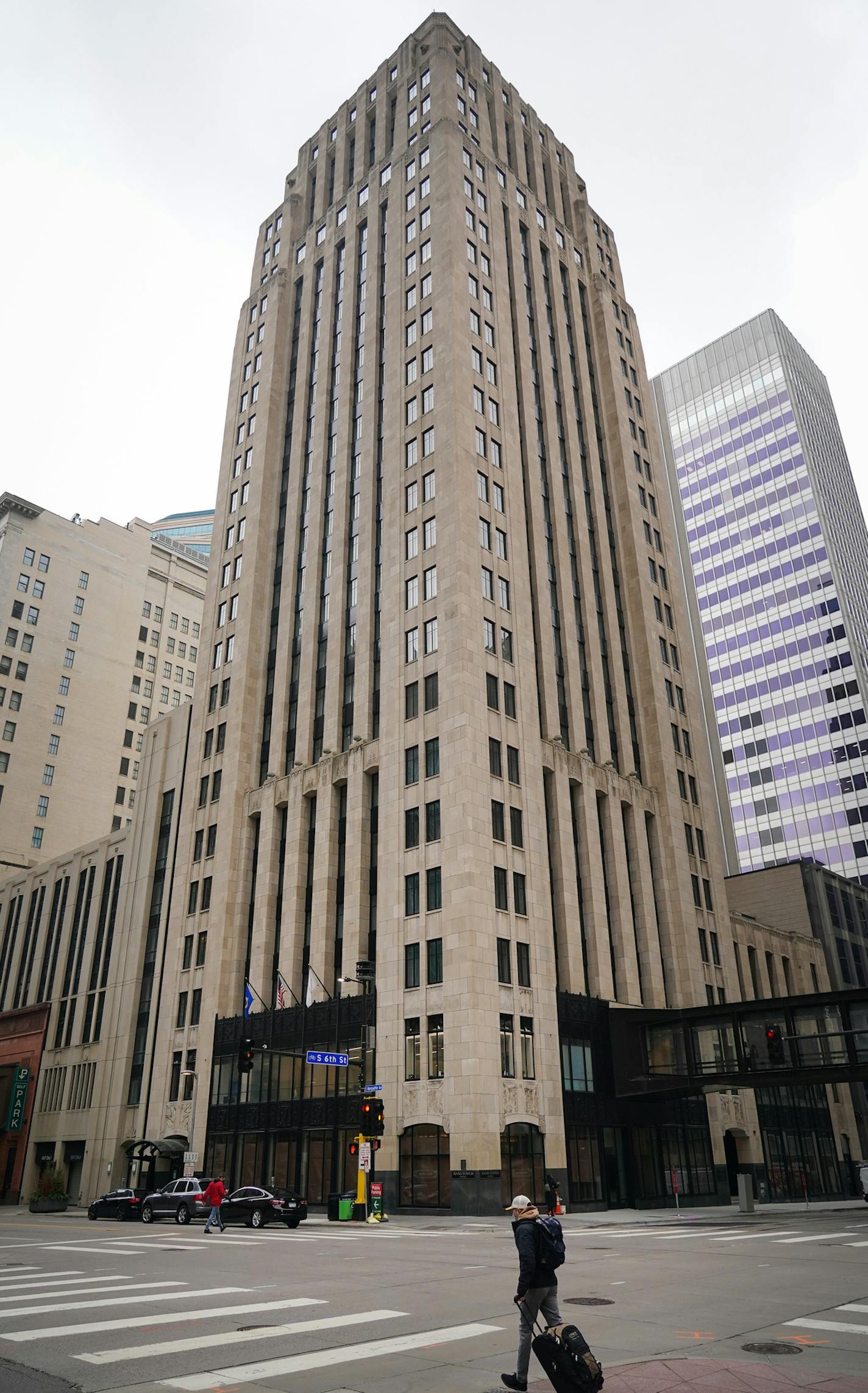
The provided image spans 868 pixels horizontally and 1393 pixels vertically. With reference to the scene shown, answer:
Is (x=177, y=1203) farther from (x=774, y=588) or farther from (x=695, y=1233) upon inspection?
(x=774, y=588)

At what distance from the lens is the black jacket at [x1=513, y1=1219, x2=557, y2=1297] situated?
30.9 ft

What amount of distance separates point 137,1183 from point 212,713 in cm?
Answer: 2931

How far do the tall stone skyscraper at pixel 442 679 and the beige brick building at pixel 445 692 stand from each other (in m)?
0.23

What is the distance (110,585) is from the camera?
10681 centimetres

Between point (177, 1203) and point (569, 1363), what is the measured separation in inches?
1401

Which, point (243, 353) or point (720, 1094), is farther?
point (243, 353)

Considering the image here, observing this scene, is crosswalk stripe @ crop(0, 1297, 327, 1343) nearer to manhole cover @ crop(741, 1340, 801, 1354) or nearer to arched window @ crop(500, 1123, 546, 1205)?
manhole cover @ crop(741, 1340, 801, 1354)

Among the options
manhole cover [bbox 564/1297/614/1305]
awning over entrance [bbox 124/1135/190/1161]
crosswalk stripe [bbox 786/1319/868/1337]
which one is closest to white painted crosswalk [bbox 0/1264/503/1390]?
manhole cover [bbox 564/1297/614/1305]

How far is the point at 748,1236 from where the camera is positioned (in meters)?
26.6

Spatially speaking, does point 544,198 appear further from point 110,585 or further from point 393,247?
point 110,585

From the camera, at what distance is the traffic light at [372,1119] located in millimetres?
34312

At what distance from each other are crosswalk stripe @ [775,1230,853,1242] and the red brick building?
59.2m

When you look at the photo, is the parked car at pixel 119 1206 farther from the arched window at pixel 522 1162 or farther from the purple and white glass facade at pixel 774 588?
the purple and white glass facade at pixel 774 588

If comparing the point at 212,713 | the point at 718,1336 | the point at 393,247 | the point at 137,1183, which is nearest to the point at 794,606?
the point at 393,247
